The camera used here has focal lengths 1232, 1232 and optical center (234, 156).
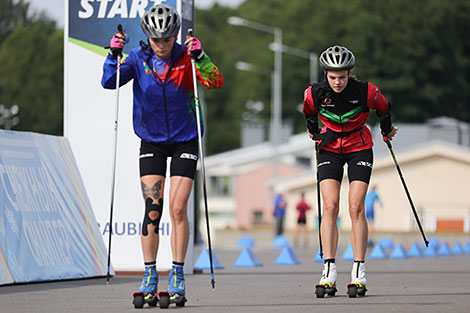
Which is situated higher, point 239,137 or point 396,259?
point 239,137

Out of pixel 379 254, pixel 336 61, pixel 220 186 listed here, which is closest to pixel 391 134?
pixel 336 61

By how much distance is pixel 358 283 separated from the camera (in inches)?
416

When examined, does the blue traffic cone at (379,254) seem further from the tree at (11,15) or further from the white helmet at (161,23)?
the tree at (11,15)

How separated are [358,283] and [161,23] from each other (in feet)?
9.64

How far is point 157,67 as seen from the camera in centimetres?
955

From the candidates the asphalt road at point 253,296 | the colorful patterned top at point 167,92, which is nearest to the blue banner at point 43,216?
the asphalt road at point 253,296

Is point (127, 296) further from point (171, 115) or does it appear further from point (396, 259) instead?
point (396, 259)

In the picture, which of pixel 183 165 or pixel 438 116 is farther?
pixel 438 116

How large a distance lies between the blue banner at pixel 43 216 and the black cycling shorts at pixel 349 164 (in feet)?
10.8

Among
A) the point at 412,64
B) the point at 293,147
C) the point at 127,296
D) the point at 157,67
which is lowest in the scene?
the point at 127,296

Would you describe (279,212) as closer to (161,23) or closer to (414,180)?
(414,180)

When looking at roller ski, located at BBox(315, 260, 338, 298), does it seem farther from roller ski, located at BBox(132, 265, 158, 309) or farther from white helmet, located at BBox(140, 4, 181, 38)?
white helmet, located at BBox(140, 4, 181, 38)

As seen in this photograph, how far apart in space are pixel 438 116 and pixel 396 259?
213 feet

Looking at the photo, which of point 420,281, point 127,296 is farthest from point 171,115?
point 420,281
